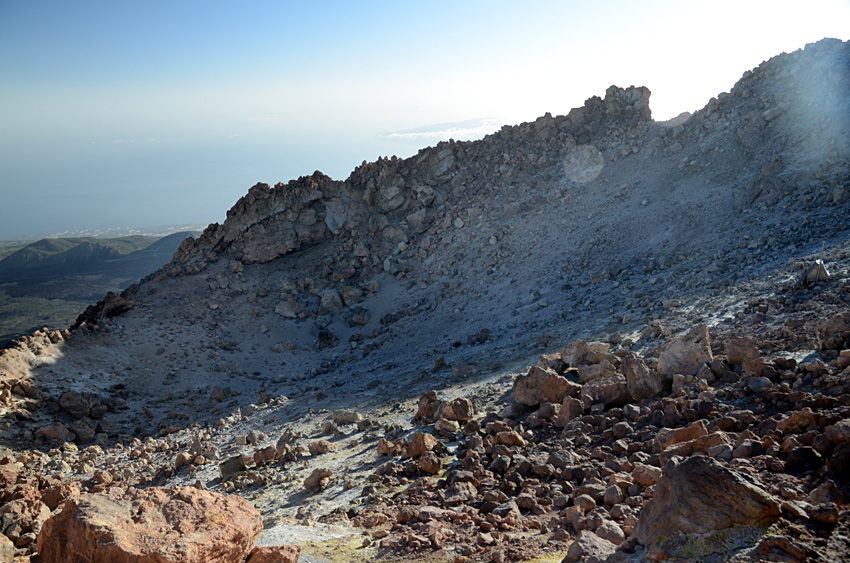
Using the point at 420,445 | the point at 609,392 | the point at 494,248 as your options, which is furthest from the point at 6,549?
the point at 494,248

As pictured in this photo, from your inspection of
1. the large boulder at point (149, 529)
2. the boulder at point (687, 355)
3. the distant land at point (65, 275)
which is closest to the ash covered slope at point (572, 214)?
the boulder at point (687, 355)

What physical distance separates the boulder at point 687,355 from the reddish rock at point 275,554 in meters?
4.92

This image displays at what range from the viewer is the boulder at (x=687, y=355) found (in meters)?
7.06

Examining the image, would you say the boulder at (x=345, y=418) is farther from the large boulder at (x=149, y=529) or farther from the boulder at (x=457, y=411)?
the large boulder at (x=149, y=529)

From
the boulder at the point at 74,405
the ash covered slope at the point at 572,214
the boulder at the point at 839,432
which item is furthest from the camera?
the ash covered slope at the point at 572,214

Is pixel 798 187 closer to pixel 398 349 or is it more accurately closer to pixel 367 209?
pixel 398 349

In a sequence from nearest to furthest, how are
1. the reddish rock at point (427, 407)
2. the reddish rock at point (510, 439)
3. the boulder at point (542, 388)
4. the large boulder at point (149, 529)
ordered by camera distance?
1. the large boulder at point (149, 529)
2. the reddish rock at point (510, 439)
3. the boulder at point (542, 388)
4. the reddish rock at point (427, 407)

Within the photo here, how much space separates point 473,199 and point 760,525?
16.5 metres

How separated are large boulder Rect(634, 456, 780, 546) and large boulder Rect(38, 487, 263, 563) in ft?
8.83

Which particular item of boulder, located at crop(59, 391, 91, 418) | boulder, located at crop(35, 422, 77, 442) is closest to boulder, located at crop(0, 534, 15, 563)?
boulder, located at crop(35, 422, 77, 442)

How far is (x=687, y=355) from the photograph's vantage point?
7125 millimetres

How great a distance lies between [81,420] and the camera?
39.3 ft

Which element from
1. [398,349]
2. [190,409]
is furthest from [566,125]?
[190,409]

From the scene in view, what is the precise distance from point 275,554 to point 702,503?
2.86 meters
